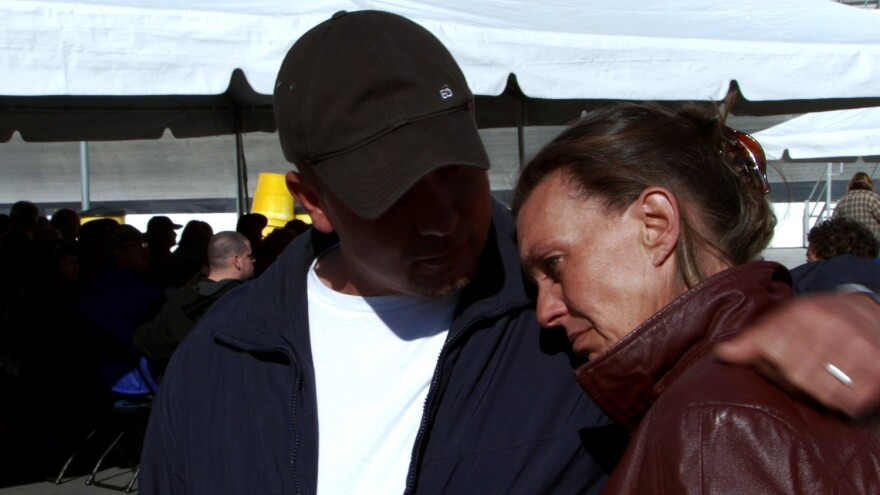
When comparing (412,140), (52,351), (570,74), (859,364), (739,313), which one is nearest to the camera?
(859,364)

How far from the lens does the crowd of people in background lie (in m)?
4.74

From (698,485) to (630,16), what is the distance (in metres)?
3.87

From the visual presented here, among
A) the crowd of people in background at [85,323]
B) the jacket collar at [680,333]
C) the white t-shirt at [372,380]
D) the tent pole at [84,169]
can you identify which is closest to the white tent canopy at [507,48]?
the crowd of people in background at [85,323]

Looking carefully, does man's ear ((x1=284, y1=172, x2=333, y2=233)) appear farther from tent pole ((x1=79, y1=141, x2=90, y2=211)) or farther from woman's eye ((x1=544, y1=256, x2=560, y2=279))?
tent pole ((x1=79, y1=141, x2=90, y2=211))

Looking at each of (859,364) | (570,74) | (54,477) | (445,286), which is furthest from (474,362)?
(54,477)

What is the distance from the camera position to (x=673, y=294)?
1.21m

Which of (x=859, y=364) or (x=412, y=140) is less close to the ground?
(x=412, y=140)

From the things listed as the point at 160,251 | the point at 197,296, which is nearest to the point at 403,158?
the point at 197,296

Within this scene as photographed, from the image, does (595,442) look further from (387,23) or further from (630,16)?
(630,16)

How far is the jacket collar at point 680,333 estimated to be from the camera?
1.08 meters

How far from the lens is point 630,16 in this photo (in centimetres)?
452

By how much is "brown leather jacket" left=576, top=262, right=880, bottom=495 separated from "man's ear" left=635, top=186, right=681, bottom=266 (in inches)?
4.6

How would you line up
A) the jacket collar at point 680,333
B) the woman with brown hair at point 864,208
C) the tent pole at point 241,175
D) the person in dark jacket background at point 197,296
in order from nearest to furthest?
the jacket collar at point 680,333, the person in dark jacket background at point 197,296, the tent pole at point 241,175, the woman with brown hair at point 864,208

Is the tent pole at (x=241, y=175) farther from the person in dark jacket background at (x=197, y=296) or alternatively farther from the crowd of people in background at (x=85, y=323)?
the person in dark jacket background at (x=197, y=296)
